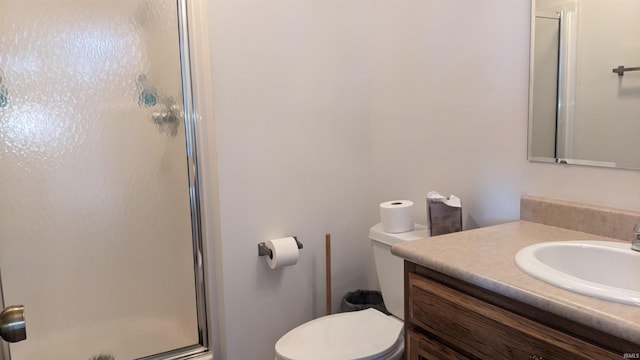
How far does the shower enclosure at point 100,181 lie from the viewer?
74.4 inches

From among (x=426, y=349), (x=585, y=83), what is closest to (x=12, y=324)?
(x=426, y=349)

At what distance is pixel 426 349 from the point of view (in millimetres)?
1168

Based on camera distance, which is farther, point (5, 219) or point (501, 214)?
point (5, 219)

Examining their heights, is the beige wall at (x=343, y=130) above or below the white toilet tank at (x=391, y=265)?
above

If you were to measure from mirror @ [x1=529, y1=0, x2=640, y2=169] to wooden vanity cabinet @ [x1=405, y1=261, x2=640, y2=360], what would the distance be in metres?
0.60

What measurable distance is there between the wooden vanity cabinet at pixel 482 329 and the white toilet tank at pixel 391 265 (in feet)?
1.48

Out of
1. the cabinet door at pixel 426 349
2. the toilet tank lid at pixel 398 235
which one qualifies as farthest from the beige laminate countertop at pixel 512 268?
the toilet tank lid at pixel 398 235

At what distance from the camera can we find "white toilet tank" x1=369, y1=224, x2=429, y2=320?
5.51 ft

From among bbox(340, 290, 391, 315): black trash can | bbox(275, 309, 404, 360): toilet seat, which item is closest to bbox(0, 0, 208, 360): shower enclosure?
bbox(275, 309, 404, 360): toilet seat

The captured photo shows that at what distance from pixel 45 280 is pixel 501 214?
2.01 meters

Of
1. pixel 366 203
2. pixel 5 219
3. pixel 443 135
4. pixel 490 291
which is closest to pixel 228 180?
pixel 366 203

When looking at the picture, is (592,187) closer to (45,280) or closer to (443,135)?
(443,135)

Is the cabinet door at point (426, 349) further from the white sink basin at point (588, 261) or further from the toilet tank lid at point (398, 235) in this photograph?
the toilet tank lid at point (398, 235)

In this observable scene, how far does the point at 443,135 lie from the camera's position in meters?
1.78
